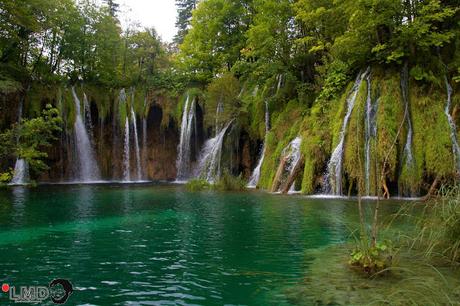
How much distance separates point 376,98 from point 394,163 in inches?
123

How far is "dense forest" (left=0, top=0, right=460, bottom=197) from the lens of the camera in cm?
1537

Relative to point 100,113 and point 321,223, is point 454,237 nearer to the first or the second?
point 321,223

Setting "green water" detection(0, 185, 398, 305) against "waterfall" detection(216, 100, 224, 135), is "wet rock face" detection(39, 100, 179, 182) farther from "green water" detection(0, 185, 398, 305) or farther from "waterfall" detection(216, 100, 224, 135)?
"green water" detection(0, 185, 398, 305)

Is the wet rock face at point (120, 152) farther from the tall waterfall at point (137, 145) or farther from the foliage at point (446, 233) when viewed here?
the foliage at point (446, 233)

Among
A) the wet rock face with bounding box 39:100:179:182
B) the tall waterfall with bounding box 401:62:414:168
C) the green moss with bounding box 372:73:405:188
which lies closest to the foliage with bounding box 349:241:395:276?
the green moss with bounding box 372:73:405:188

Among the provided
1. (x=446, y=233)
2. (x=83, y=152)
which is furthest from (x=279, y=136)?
(x=83, y=152)

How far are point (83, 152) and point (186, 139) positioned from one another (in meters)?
7.73

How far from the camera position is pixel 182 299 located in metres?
4.79

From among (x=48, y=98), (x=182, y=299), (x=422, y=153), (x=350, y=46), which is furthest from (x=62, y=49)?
(x=182, y=299)

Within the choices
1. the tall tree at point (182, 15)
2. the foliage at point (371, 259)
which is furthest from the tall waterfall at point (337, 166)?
the tall tree at point (182, 15)

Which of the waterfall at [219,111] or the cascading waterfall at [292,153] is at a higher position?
the waterfall at [219,111]

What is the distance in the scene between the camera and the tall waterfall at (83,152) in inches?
1152

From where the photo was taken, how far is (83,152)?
97.0 ft

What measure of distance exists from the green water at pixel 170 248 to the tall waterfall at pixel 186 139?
15282mm
